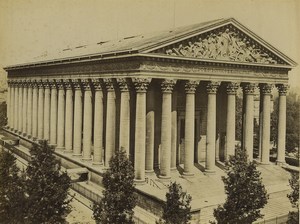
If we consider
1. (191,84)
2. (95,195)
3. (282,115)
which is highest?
(191,84)

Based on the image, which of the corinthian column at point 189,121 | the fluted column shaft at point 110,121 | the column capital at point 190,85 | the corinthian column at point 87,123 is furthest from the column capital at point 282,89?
the corinthian column at point 87,123

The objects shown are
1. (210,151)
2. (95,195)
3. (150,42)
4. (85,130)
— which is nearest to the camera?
(150,42)

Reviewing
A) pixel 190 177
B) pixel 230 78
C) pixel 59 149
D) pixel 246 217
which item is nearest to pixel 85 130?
→ pixel 59 149

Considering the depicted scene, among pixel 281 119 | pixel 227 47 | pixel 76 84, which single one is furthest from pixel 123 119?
pixel 281 119

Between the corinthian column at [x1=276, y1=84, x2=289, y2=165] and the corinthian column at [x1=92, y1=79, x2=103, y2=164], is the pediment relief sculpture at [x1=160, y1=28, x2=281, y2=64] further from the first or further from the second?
the corinthian column at [x1=92, y1=79, x2=103, y2=164]

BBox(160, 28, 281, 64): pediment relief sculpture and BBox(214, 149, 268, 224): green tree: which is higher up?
BBox(160, 28, 281, 64): pediment relief sculpture

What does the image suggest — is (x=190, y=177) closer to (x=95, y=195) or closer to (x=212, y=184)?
(x=212, y=184)

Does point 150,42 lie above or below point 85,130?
above

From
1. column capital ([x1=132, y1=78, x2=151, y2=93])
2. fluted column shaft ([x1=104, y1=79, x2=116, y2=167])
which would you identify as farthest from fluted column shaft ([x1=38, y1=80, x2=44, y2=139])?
column capital ([x1=132, y1=78, x2=151, y2=93])
